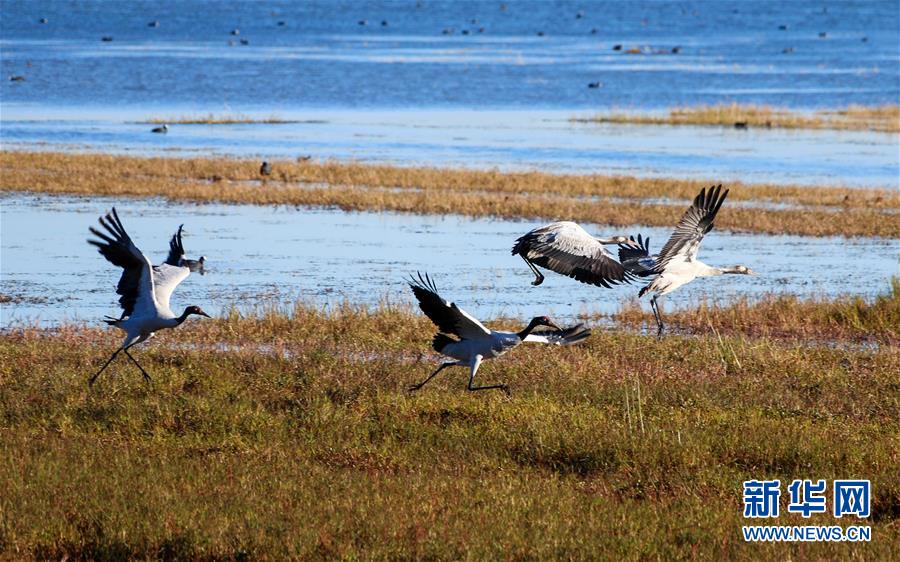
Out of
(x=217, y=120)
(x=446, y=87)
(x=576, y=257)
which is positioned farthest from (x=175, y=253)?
(x=446, y=87)

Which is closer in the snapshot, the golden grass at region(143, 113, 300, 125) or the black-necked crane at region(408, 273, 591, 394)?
the black-necked crane at region(408, 273, 591, 394)

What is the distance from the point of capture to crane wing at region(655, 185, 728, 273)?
464 inches

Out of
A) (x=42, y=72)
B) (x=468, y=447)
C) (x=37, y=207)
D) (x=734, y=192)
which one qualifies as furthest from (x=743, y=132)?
(x=468, y=447)

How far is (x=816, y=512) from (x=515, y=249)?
16.1 feet

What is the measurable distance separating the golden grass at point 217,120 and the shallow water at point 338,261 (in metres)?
18.2

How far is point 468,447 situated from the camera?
842 cm

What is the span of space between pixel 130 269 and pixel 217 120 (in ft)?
112

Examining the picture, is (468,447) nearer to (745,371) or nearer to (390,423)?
(390,423)

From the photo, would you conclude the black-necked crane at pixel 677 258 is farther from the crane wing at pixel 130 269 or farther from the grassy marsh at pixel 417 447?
the crane wing at pixel 130 269

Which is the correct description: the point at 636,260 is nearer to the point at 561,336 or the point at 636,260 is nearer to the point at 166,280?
the point at 561,336

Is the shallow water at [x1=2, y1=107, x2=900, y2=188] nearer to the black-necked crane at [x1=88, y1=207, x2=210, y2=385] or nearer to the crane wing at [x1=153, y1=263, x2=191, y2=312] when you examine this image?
the crane wing at [x1=153, y1=263, x2=191, y2=312]

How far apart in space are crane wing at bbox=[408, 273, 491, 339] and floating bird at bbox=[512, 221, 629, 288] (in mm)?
2426

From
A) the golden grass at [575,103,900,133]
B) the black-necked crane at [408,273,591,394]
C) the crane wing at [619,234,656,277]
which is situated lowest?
the black-necked crane at [408,273,591,394]

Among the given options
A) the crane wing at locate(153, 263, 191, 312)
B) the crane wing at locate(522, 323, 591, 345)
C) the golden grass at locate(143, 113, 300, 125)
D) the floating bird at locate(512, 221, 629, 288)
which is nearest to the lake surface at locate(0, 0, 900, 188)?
the golden grass at locate(143, 113, 300, 125)
